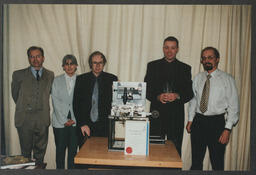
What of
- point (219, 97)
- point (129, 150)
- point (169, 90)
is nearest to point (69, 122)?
point (129, 150)

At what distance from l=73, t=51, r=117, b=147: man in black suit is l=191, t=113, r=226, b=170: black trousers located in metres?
1.17

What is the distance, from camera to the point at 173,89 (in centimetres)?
312

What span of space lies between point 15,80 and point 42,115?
1.92 ft

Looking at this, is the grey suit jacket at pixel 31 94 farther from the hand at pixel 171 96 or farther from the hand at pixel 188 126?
the hand at pixel 188 126

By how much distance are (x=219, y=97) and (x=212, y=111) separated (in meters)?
0.20

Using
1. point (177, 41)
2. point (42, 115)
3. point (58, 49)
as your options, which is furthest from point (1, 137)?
point (177, 41)

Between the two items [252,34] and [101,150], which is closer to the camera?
[101,150]

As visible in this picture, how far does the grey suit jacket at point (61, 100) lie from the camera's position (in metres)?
3.13

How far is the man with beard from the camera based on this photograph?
2996mm

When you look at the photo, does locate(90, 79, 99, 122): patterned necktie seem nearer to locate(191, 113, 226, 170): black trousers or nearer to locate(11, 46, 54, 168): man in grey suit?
locate(11, 46, 54, 168): man in grey suit

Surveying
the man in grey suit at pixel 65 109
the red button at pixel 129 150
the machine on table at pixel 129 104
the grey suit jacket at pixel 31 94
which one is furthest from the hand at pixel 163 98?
the grey suit jacket at pixel 31 94

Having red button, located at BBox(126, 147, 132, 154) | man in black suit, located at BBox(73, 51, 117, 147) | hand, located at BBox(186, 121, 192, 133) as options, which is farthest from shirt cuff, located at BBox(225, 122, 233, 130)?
man in black suit, located at BBox(73, 51, 117, 147)

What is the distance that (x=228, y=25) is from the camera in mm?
3070

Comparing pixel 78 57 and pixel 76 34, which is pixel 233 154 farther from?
pixel 76 34
